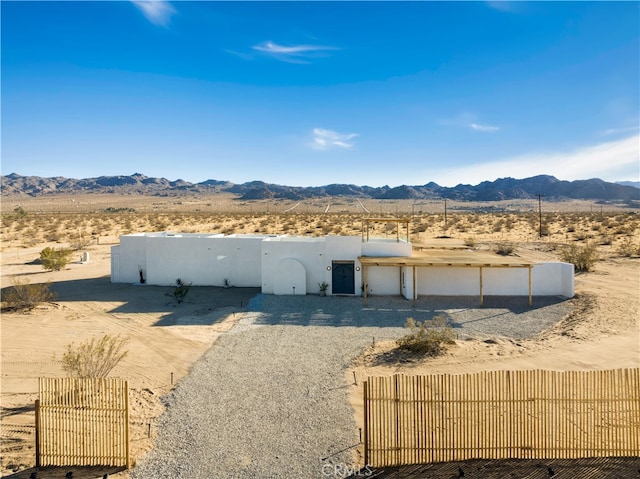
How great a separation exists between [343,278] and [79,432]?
51.2 feet

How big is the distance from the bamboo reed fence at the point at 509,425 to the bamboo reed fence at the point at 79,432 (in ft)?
15.8

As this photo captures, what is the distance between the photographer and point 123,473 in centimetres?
791

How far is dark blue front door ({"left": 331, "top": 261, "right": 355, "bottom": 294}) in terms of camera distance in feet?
73.8

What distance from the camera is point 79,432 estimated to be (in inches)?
321

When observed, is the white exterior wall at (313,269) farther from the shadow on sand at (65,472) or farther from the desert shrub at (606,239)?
the desert shrub at (606,239)

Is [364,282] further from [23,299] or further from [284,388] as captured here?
[23,299]

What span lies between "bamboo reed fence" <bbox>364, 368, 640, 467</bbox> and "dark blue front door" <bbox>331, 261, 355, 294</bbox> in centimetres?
1403

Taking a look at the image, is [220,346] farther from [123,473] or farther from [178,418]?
[123,473]

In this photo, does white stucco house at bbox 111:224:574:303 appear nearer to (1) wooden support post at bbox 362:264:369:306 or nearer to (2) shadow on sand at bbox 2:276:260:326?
(1) wooden support post at bbox 362:264:369:306

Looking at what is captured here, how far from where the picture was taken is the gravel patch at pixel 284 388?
8.21 meters

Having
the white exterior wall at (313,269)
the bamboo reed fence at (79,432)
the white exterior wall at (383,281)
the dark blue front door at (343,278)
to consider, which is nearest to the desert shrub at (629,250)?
the white exterior wall at (313,269)

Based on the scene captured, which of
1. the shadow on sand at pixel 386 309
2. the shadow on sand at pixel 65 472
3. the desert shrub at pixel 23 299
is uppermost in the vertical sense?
the desert shrub at pixel 23 299

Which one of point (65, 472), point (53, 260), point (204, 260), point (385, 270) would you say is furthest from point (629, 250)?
point (53, 260)

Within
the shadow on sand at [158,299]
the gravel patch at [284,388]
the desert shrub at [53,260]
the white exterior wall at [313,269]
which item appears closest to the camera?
the gravel patch at [284,388]
